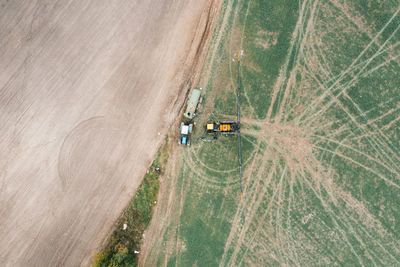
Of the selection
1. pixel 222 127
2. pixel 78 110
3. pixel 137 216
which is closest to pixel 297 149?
pixel 222 127

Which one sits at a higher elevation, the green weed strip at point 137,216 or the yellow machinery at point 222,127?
the yellow machinery at point 222,127

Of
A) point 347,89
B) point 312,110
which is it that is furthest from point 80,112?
point 347,89

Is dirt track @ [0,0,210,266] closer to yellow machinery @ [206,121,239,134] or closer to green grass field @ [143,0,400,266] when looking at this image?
yellow machinery @ [206,121,239,134]

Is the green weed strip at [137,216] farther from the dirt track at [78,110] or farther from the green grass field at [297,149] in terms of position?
the green grass field at [297,149]

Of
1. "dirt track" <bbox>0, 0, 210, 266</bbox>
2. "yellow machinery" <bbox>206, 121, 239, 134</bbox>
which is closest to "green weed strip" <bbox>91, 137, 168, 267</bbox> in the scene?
"dirt track" <bbox>0, 0, 210, 266</bbox>

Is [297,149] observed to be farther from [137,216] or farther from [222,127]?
[137,216]

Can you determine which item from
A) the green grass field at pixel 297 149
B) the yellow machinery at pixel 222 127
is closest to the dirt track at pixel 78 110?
the yellow machinery at pixel 222 127

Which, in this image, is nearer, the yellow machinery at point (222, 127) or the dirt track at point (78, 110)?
the yellow machinery at point (222, 127)
